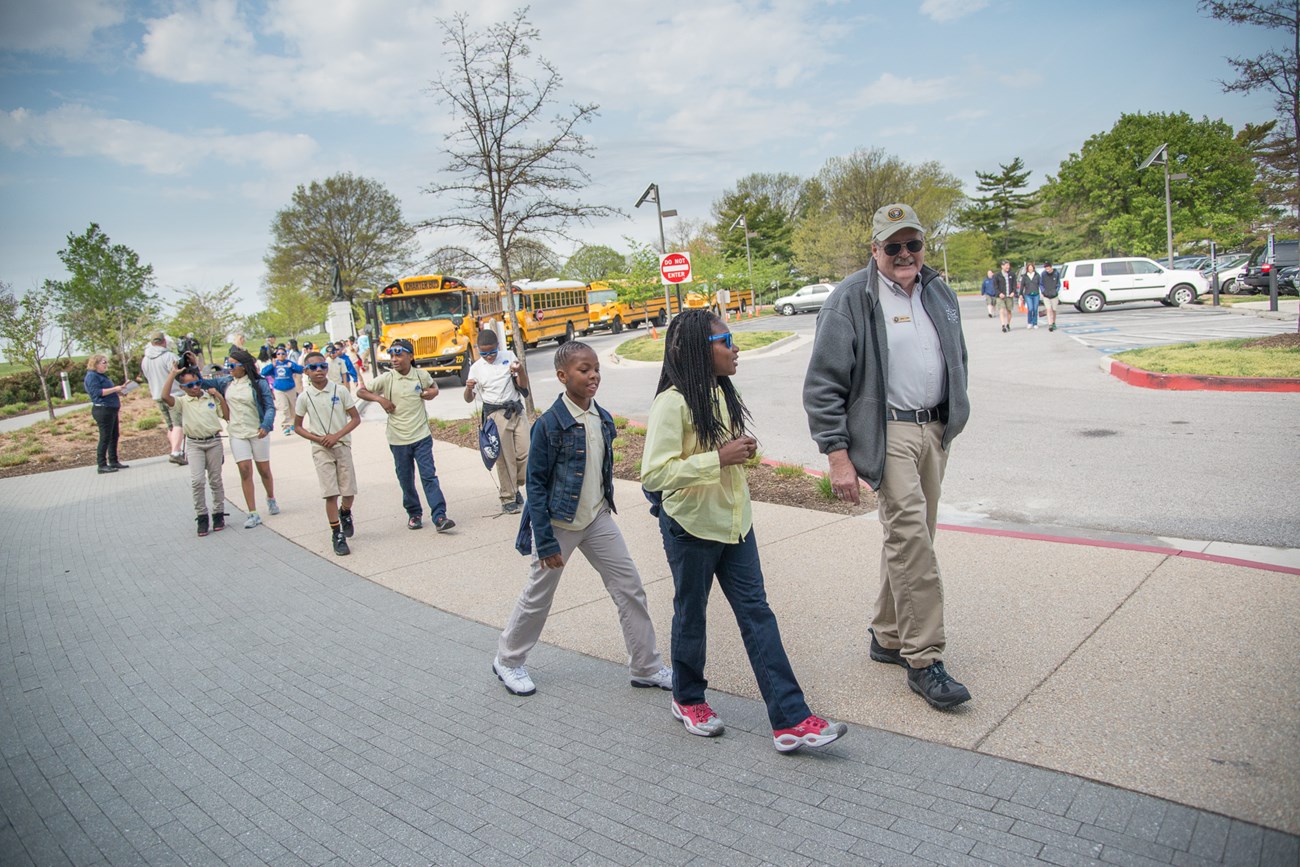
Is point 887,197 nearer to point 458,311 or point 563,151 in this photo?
point 458,311

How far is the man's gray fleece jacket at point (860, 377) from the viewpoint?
3641 mm

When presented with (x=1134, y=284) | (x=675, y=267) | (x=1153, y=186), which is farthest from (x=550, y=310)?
(x=1153, y=186)

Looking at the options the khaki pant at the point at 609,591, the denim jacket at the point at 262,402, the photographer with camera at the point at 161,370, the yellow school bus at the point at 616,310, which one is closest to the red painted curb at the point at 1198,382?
the khaki pant at the point at 609,591

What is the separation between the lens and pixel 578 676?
4.44 m

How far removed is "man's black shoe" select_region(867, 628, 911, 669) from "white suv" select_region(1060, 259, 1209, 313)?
88.0 feet

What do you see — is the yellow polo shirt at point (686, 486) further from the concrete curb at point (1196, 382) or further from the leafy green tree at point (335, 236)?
the leafy green tree at point (335, 236)

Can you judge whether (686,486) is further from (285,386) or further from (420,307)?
(420,307)

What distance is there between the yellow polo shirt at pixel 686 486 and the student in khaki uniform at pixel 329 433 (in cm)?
481

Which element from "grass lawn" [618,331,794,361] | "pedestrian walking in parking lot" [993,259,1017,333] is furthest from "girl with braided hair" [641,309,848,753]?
"pedestrian walking in parking lot" [993,259,1017,333]

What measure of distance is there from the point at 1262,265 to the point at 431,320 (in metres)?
27.5

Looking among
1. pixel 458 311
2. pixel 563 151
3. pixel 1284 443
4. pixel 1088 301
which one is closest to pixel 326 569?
pixel 563 151

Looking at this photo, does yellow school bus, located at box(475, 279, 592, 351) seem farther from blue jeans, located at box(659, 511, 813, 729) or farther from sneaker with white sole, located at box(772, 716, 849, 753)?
sneaker with white sole, located at box(772, 716, 849, 753)

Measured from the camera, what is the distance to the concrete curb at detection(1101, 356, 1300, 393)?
10750 mm

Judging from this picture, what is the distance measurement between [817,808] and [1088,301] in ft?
93.3
